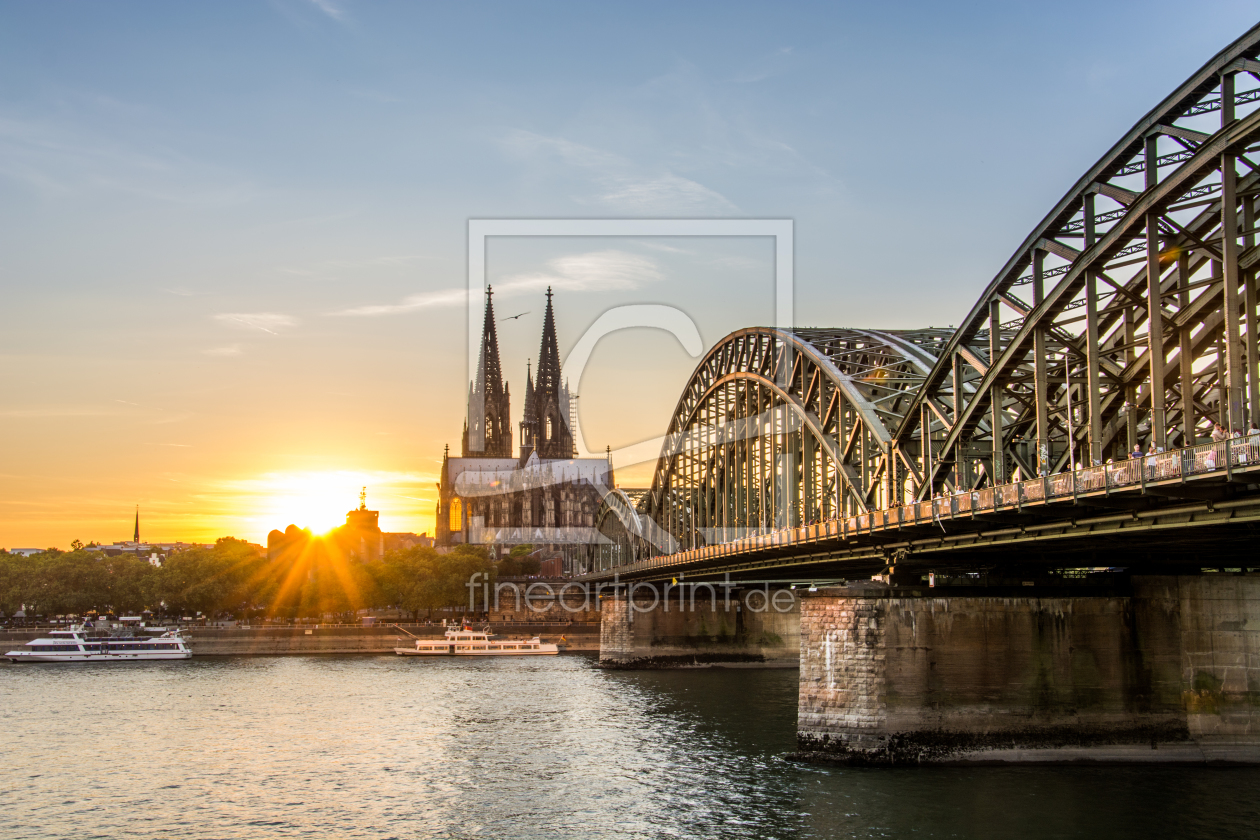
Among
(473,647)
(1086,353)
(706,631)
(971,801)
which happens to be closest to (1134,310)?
(1086,353)

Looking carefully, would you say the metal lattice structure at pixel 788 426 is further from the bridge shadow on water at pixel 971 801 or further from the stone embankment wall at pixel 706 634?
the bridge shadow on water at pixel 971 801

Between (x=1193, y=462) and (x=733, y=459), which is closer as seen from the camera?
(x=1193, y=462)

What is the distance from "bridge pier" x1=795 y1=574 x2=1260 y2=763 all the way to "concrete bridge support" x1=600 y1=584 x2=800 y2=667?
6335 cm

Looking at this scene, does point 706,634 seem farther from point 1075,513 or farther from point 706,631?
point 1075,513

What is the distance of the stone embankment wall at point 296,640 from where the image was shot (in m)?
130

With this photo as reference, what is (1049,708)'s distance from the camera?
47281 mm

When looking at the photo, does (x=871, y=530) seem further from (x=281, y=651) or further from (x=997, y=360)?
(x=281, y=651)

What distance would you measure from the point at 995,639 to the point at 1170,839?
1226 cm

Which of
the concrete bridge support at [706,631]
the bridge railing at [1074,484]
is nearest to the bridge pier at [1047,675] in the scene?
the bridge railing at [1074,484]

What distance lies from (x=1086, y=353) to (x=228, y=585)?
13364 cm

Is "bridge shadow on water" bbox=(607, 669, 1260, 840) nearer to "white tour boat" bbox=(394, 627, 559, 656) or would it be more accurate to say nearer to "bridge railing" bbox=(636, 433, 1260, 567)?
"bridge railing" bbox=(636, 433, 1260, 567)

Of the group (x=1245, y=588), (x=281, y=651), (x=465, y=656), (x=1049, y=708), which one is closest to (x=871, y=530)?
(x=1049, y=708)

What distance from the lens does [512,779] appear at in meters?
49.2

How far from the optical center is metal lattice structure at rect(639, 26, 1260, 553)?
1561 inches
